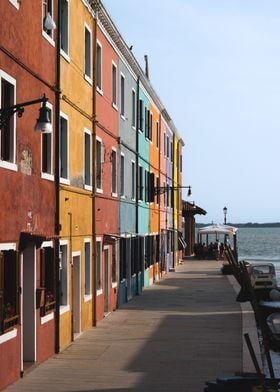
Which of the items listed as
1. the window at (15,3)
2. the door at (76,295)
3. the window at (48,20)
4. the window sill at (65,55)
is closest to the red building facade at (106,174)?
the door at (76,295)

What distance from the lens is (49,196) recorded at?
16.2m

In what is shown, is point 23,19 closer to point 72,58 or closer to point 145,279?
point 72,58

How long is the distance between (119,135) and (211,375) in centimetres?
1388

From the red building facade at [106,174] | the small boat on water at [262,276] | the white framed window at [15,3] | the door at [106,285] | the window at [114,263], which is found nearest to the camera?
the white framed window at [15,3]

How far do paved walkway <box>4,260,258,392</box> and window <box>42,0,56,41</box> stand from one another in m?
6.35

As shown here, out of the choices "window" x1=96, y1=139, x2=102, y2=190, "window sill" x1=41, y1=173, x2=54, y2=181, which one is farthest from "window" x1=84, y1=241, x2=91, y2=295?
"window sill" x1=41, y1=173, x2=54, y2=181

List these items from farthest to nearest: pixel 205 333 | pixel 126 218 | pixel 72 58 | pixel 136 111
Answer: pixel 136 111 < pixel 126 218 < pixel 205 333 < pixel 72 58

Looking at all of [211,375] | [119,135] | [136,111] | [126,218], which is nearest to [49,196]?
[211,375]

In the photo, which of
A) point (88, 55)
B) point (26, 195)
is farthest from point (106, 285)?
point (26, 195)

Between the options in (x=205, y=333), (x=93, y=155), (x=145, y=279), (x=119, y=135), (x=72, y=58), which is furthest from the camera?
(x=145, y=279)

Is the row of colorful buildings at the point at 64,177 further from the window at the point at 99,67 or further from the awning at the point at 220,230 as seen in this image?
the awning at the point at 220,230

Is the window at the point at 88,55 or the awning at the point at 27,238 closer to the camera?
the awning at the point at 27,238

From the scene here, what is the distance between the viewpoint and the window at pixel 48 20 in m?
15.2

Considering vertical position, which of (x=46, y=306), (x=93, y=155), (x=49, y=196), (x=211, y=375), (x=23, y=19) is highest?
(x=23, y=19)
